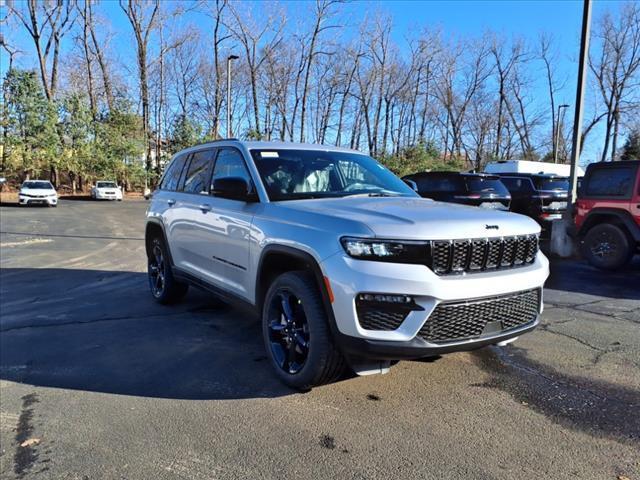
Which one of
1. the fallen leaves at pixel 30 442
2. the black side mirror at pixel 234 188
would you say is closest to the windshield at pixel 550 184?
the black side mirror at pixel 234 188

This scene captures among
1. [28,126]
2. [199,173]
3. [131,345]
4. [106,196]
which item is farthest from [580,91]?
[28,126]

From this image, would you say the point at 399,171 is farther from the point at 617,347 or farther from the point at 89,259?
the point at 617,347

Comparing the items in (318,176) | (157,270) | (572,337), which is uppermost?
(318,176)

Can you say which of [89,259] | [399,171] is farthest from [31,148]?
[89,259]

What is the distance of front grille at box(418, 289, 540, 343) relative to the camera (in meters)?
3.11

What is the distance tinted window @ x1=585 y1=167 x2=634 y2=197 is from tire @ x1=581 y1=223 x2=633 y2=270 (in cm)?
59

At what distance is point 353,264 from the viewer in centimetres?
308

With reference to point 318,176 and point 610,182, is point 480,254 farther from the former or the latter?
point 610,182

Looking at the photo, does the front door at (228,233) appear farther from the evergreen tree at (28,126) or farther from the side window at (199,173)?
the evergreen tree at (28,126)

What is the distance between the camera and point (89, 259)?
10.1m

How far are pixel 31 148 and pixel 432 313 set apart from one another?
4079 cm

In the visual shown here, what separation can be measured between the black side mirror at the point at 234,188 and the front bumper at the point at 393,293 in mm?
1256

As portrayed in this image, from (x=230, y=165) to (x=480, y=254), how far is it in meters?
2.56

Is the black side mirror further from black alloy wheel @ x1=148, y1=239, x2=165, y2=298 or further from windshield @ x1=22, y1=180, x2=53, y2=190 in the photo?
windshield @ x1=22, y1=180, x2=53, y2=190
